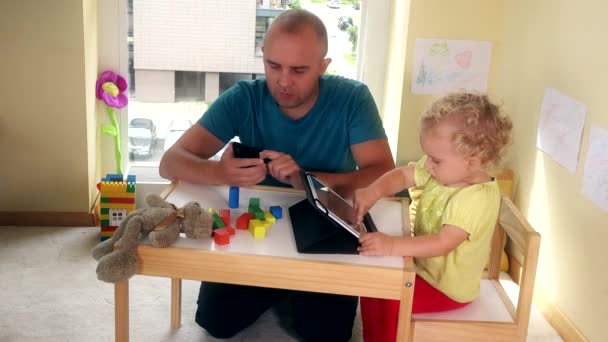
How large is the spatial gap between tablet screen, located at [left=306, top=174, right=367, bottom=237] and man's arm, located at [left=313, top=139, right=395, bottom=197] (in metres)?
0.08

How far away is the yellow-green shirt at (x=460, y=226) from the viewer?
1.40 meters

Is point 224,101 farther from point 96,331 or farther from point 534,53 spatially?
point 534,53

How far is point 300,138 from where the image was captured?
1.90 meters

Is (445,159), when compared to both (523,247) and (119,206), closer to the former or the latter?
(523,247)

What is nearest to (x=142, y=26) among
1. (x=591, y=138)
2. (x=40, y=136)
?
(x=40, y=136)

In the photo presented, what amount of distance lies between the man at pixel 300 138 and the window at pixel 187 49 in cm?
106

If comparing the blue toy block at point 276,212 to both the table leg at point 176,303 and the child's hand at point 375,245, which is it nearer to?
the child's hand at point 375,245

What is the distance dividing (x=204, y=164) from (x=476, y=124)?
73cm

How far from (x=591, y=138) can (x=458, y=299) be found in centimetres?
78

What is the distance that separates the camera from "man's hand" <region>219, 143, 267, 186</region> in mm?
1619

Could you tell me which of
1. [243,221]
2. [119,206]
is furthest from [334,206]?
[119,206]

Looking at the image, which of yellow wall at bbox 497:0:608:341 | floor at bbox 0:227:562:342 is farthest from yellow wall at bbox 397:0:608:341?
floor at bbox 0:227:562:342

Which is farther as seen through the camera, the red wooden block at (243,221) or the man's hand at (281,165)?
the man's hand at (281,165)

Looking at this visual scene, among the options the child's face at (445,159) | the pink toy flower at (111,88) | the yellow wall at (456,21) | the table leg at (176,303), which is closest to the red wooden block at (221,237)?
the child's face at (445,159)
